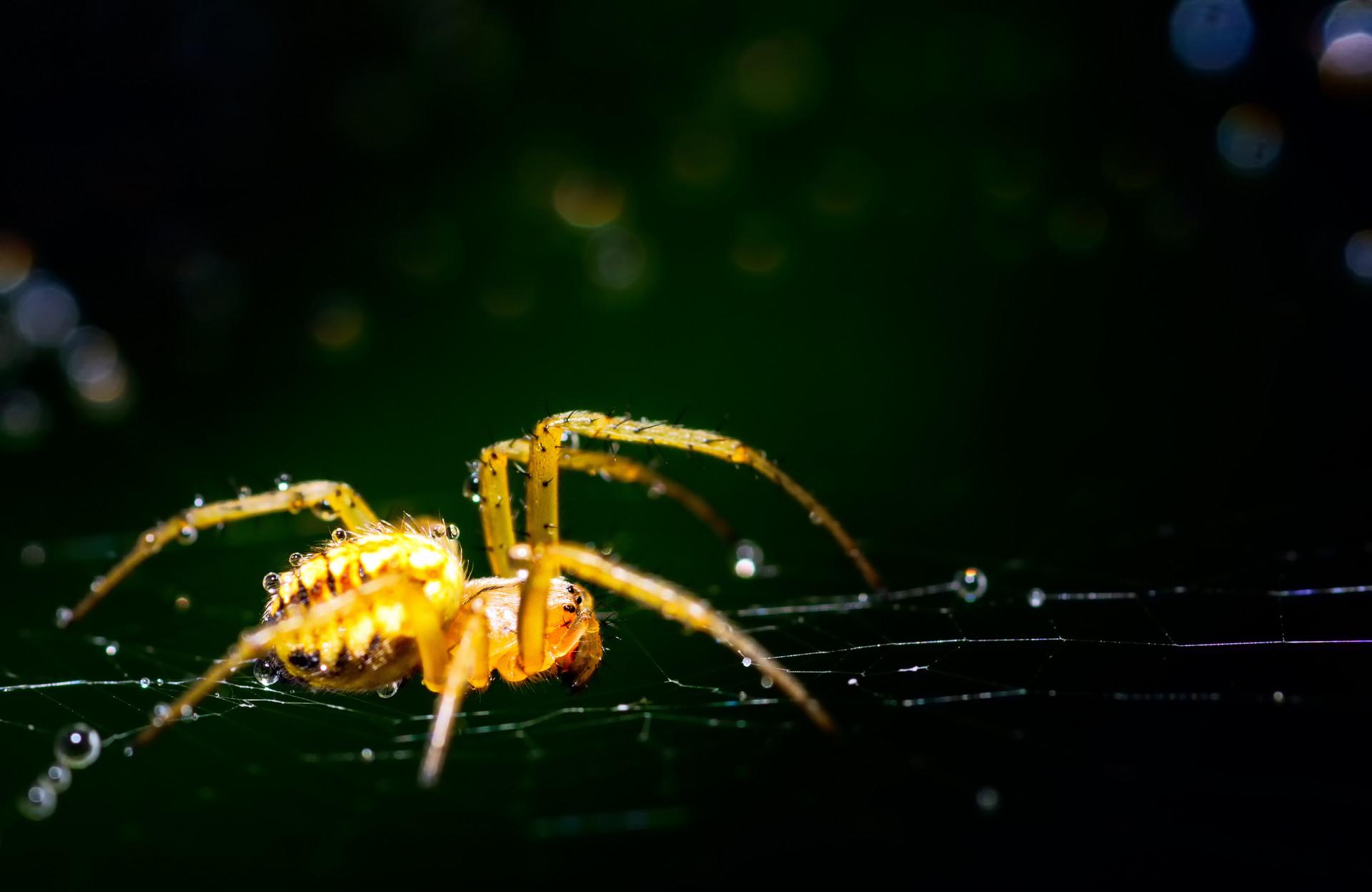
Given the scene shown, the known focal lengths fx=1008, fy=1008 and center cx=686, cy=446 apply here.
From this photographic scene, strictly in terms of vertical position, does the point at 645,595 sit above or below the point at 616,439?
below

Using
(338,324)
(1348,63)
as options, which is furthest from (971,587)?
(338,324)

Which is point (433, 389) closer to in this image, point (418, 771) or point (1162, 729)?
point (418, 771)

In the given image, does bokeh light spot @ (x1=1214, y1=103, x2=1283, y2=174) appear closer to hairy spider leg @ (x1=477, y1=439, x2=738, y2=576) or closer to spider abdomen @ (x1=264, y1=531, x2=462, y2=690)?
hairy spider leg @ (x1=477, y1=439, x2=738, y2=576)

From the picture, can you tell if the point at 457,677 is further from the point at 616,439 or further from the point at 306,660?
the point at 616,439

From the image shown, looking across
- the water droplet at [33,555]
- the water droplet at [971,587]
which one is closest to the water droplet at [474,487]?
the water droplet at [971,587]

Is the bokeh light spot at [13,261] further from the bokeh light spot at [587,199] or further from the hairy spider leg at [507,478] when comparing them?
the hairy spider leg at [507,478]

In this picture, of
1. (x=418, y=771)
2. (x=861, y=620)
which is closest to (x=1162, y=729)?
(x=861, y=620)

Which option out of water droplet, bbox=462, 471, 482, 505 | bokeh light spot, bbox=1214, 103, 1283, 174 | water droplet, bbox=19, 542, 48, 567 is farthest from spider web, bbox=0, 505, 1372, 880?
bokeh light spot, bbox=1214, 103, 1283, 174
